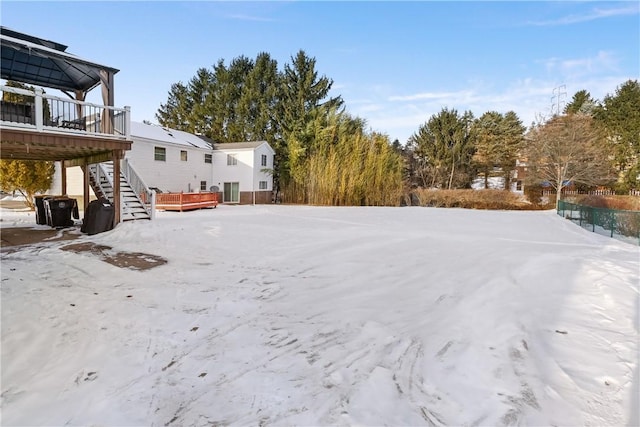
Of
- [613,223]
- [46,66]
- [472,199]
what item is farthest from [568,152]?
[46,66]

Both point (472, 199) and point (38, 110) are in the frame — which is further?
point (472, 199)

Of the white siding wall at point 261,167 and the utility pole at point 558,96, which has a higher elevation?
the utility pole at point 558,96

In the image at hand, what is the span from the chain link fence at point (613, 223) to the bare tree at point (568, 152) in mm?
8555

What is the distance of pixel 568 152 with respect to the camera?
725 inches

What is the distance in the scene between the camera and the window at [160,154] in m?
17.0

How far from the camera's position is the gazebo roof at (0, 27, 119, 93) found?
7.06m

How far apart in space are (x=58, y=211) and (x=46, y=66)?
12.8 feet

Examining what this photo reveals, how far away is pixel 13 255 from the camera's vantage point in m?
5.54

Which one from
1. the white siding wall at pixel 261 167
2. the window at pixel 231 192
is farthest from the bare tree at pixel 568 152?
the window at pixel 231 192

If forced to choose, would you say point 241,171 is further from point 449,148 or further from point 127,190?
point 449,148

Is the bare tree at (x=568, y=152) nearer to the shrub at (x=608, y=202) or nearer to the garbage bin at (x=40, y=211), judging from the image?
the shrub at (x=608, y=202)

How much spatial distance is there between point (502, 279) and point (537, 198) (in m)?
22.2

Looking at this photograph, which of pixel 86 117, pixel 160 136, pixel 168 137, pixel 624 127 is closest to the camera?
pixel 86 117

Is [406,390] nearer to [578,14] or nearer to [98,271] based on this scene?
[98,271]
